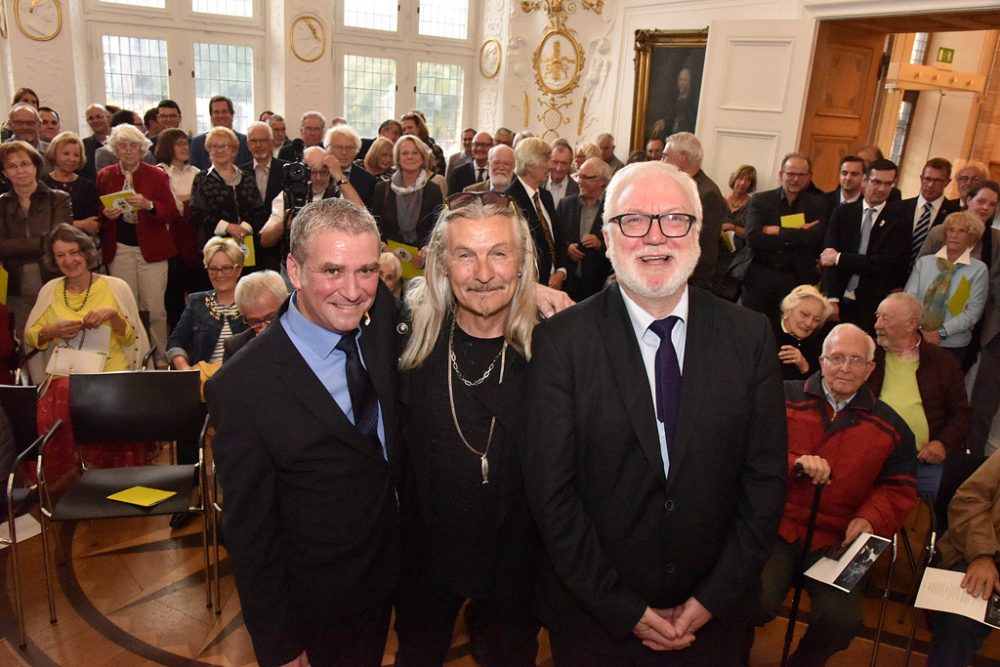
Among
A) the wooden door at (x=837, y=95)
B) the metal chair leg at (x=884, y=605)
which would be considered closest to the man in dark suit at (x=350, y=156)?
the metal chair leg at (x=884, y=605)

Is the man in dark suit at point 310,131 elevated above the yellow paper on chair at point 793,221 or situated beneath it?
elevated above

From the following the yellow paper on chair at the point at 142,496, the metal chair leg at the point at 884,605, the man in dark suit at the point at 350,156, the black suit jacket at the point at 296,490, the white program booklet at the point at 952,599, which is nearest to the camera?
the black suit jacket at the point at 296,490

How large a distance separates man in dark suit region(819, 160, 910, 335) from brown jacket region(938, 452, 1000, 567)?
2.06 m

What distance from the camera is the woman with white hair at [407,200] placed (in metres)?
5.11

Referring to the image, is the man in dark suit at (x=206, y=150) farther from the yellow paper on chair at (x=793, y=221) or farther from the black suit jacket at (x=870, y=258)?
the black suit jacket at (x=870, y=258)

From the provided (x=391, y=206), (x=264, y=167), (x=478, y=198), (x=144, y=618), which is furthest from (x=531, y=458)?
(x=264, y=167)

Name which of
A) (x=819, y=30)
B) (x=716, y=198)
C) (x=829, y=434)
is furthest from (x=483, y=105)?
(x=829, y=434)

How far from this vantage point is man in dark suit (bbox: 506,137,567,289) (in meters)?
4.86

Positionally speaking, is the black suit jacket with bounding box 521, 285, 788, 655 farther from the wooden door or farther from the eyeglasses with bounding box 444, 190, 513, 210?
the wooden door

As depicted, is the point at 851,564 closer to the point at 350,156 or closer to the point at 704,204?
the point at 704,204

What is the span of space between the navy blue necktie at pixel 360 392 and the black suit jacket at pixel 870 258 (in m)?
3.92

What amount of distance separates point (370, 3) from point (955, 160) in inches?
374

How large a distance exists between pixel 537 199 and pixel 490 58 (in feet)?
22.8

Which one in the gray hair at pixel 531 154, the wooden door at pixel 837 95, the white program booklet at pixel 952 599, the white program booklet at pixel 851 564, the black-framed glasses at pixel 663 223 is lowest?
the white program booklet at pixel 952 599
